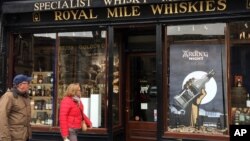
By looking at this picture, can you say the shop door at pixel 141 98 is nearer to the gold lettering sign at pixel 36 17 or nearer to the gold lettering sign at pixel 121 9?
the gold lettering sign at pixel 121 9

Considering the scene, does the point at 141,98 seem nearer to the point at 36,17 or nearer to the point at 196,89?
the point at 196,89

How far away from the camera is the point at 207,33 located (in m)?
8.90

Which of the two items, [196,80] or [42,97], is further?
[42,97]

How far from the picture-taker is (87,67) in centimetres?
1012

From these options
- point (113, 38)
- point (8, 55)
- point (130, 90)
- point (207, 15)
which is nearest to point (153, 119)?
point (130, 90)

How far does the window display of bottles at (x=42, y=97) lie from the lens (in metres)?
10.3

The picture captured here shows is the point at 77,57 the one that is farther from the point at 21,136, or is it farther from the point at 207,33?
the point at 21,136

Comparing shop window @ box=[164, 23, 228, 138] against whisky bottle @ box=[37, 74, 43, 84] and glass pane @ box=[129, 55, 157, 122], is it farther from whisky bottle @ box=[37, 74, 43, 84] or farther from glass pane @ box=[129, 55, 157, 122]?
whisky bottle @ box=[37, 74, 43, 84]

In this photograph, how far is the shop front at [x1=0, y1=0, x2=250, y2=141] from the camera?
8719 mm

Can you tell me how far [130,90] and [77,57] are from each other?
1446 millimetres

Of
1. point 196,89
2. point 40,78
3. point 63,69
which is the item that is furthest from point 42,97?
point 196,89

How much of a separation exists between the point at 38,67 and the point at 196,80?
388 centimetres

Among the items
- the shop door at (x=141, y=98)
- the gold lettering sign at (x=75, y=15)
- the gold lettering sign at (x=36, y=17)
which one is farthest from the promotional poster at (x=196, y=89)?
the gold lettering sign at (x=36, y=17)

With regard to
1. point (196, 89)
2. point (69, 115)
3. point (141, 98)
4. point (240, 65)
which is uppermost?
point (240, 65)
